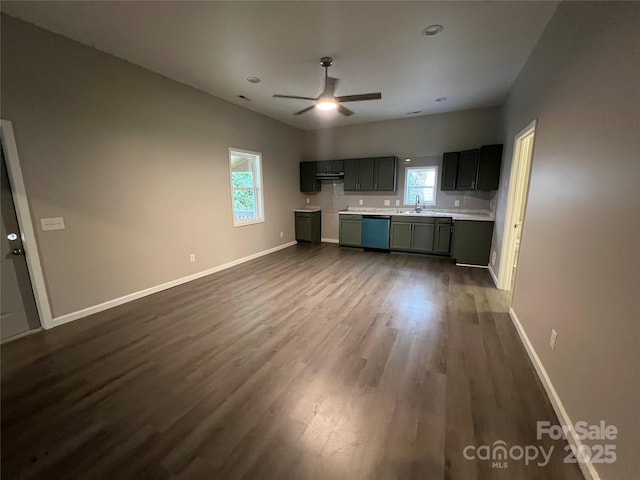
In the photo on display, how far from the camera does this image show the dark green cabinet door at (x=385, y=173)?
19.4ft

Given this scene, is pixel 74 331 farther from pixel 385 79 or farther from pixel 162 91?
pixel 385 79

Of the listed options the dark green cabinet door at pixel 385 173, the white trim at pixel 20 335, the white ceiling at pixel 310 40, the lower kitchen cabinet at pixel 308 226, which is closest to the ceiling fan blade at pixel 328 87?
the white ceiling at pixel 310 40

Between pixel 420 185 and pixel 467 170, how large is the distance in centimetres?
104

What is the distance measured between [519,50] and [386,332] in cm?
348

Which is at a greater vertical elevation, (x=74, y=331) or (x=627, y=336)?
(x=627, y=336)

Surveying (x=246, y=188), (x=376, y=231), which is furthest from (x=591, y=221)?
(x=246, y=188)

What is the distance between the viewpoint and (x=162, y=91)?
3.59m

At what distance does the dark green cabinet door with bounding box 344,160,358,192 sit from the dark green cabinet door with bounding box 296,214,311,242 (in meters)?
1.29

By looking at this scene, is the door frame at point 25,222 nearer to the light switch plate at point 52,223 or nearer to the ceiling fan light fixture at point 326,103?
the light switch plate at point 52,223

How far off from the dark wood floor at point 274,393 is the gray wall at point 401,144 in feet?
10.9

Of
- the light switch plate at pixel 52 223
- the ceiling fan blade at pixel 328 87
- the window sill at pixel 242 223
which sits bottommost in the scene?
the window sill at pixel 242 223

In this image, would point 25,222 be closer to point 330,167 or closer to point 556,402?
point 556,402

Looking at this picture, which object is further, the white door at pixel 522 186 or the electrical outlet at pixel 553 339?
the white door at pixel 522 186

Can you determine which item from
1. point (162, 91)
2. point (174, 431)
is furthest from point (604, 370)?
point (162, 91)
